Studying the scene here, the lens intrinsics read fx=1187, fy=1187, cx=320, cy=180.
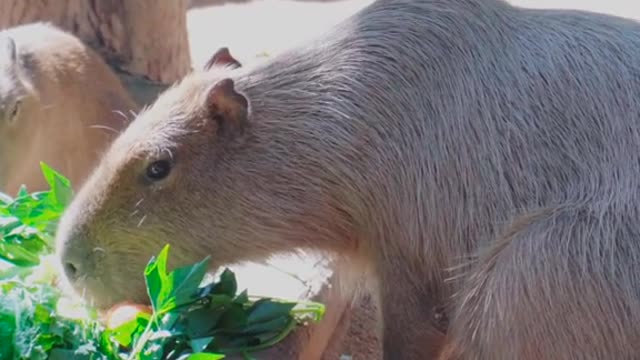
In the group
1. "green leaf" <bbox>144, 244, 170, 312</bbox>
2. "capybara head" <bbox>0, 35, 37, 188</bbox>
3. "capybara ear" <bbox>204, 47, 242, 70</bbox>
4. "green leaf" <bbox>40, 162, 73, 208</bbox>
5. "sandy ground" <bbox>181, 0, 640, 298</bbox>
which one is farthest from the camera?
"sandy ground" <bbox>181, 0, 640, 298</bbox>

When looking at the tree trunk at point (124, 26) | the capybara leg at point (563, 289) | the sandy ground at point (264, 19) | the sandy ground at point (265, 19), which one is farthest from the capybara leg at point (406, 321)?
the sandy ground at point (265, 19)

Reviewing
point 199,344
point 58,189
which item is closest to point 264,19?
point 58,189

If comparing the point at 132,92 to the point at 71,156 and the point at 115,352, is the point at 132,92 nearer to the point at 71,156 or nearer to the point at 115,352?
the point at 71,156

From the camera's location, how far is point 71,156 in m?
5.42

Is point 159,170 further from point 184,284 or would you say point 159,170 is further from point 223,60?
point 223,60

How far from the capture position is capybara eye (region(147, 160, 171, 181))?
334 cm

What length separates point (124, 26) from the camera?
18.3 feet

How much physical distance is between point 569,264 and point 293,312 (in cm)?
91

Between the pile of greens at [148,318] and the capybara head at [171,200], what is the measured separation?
9 cm

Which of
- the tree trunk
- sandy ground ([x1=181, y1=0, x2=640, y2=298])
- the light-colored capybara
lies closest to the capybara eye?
the light-colored capybara

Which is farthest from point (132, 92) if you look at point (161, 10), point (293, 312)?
point (293, 312)

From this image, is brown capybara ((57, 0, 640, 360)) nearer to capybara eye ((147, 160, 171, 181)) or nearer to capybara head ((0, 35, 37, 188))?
capybara eye ((147, 160, 171, 181))

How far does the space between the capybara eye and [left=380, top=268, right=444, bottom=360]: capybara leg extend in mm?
692

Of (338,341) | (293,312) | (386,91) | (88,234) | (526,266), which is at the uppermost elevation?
(386,91)
